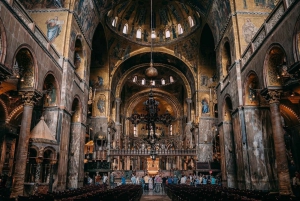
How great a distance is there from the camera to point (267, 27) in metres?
10.9

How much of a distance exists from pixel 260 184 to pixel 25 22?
40.9 ft

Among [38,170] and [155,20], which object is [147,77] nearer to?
[38,170]

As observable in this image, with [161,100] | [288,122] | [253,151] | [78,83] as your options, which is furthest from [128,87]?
[253,151]

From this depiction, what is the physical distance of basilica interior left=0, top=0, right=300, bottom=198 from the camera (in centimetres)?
1029

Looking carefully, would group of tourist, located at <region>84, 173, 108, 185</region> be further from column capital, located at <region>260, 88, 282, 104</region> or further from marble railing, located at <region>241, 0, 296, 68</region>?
column capital, located at <region>260, 88, 282, 104</region>

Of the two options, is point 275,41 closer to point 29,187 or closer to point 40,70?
point 40,70

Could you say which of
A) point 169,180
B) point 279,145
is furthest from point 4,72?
point 169,180

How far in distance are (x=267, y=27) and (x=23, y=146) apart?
11.3 m

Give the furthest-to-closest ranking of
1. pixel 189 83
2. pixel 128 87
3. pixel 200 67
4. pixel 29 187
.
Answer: pixel 128 87
pixel 189 83
pixel 200 67
pixel 29 187

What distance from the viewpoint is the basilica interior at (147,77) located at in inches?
405

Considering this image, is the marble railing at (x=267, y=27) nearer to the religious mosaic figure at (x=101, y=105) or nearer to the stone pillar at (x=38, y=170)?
the stone pillar at (x=38, y=170)

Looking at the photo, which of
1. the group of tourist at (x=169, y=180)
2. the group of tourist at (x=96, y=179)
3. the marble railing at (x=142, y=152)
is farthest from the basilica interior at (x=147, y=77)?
the group of tourist at (x=169, y=180)

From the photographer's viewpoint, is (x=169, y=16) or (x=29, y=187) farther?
(x=169, y=16)

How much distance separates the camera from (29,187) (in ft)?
35.4
